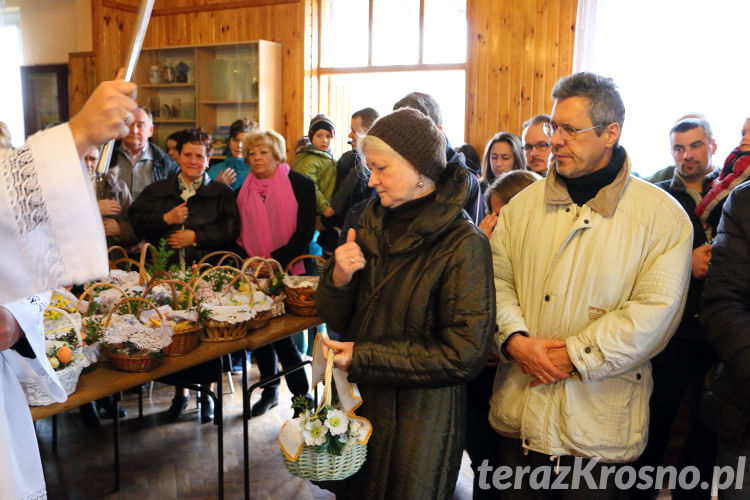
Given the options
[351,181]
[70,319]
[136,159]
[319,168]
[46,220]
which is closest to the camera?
[46,220]

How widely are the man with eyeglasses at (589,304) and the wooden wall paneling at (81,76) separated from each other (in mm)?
7115

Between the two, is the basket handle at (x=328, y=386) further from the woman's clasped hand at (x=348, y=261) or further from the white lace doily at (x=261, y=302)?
the white lace doily at (x=261, y=302)

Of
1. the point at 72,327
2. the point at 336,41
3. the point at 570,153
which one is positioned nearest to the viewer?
the point at 570,153

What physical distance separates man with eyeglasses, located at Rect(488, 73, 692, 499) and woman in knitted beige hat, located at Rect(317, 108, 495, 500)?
21 centimetres

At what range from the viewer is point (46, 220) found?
3.28 ft

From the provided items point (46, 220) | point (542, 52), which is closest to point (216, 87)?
point (542, 52)

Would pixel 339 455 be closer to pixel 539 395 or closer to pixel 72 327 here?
pixel 539 395

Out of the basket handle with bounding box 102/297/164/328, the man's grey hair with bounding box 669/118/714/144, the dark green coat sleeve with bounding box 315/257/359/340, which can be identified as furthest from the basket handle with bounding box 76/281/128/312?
the man's grey hair with bounding box 669/118/714/144

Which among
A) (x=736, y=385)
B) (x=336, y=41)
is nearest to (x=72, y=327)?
(x=736, y=385)

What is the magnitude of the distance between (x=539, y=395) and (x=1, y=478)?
134cm

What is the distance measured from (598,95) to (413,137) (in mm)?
555

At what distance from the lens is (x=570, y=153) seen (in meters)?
1.87

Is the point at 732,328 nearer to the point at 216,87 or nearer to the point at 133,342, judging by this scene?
the point at 133,342

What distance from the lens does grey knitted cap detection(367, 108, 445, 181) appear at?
178 centimetres
